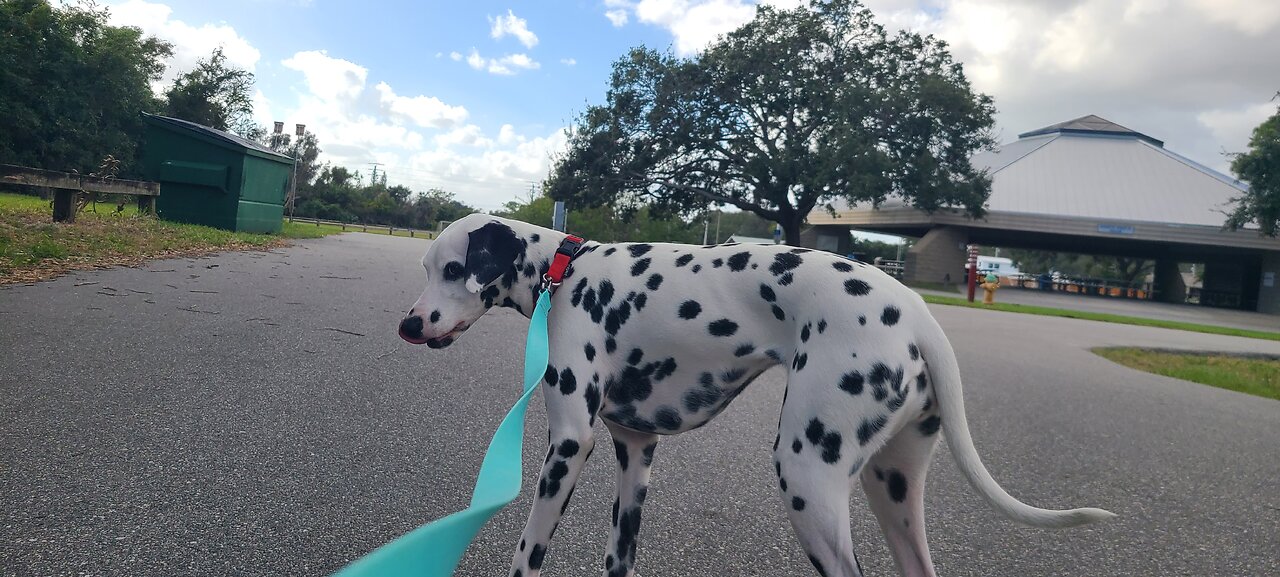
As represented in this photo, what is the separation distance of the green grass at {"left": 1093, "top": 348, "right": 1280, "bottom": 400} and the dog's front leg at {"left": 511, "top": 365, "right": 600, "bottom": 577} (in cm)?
1041

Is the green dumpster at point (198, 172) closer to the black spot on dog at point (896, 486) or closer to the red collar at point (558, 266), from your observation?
the red collar at point (558, 266)

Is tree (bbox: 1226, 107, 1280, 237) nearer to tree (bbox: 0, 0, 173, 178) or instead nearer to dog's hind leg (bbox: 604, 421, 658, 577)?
dog's hind leg (bbox: 604, 421, 658, 577)

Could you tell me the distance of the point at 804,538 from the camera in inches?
81.1

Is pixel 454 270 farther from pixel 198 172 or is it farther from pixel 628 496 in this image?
pixel 198 172

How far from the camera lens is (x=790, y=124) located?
38.7 metres

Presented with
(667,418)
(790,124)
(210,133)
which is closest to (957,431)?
(667,418)

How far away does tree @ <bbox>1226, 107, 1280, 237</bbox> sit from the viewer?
2461cm

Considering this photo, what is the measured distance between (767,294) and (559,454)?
0.86m

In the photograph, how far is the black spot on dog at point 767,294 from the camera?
92.8 inches

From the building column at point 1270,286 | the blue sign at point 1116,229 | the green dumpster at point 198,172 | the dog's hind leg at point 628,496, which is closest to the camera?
the dog's hind leg at point 628,496

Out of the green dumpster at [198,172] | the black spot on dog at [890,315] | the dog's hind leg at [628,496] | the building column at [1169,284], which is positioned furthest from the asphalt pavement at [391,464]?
the building column at [1169,284]

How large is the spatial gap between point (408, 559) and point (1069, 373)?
987 cm

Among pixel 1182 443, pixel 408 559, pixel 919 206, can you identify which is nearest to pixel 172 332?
pixel 408 559

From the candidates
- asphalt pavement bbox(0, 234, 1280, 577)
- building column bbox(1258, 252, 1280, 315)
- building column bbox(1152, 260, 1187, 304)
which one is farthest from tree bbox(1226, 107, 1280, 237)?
building column bbox(1152, 260, 1187, 304)
